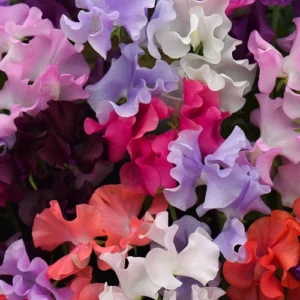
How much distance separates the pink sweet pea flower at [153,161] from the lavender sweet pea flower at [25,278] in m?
0.14

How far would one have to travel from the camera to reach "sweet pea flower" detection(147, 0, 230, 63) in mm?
649

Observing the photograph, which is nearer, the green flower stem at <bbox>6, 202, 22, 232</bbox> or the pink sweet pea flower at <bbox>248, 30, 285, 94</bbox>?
the pink sweet pea flower at <bbox>248, 30, 285, 94</bbox>

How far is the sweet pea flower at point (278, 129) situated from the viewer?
0.66 meters

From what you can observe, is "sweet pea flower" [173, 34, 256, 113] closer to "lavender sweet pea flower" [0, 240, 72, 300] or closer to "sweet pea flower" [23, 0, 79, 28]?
"sweet pea flower" [23, 0, 79, 28]

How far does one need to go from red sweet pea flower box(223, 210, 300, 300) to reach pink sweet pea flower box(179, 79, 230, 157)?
4.1 inches

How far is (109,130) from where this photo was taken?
2.08 feet

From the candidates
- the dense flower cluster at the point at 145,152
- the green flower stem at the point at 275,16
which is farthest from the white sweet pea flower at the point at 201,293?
the green flower stem at the point at 275,16

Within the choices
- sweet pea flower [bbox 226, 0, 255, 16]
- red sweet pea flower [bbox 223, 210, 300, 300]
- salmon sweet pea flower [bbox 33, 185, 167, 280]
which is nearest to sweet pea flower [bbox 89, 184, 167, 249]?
salmon sweet pea flower [bbox 33, 185, 167, 280]

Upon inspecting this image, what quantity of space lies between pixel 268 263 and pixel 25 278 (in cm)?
26

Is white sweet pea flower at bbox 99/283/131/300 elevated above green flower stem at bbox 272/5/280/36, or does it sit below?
below

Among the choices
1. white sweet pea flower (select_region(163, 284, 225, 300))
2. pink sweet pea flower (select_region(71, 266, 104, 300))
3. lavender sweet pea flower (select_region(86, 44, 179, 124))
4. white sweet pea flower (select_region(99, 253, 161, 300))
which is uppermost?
lavender sweet pea flower (select_region(86, 44, 179, 124))

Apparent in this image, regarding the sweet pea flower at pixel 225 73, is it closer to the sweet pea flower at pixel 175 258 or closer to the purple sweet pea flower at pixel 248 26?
Answer: the purple sweet pea flower at pixel 248 26

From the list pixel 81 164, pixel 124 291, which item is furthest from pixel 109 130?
pixel 124 291

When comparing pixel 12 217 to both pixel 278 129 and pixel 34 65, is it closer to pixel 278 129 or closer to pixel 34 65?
pixel 34 65
